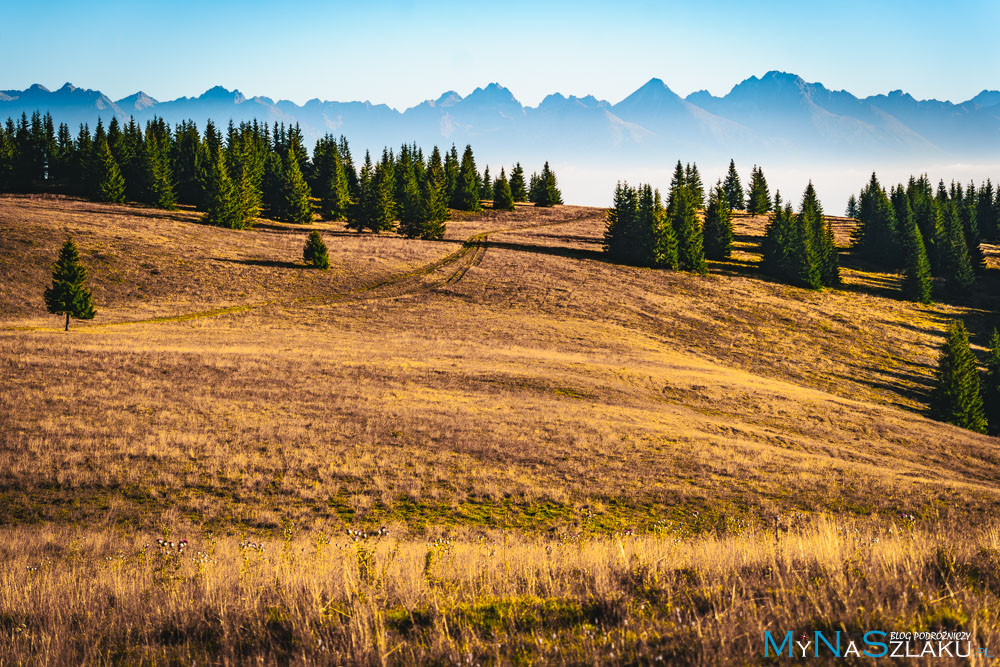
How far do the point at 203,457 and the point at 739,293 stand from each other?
69326 millimetres

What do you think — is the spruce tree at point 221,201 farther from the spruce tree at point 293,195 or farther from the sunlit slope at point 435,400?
the sunlit slope at point 435,400

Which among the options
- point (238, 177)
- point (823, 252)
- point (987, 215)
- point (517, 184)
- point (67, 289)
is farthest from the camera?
point (517, 184)

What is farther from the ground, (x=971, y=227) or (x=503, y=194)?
(x=503, y=194)

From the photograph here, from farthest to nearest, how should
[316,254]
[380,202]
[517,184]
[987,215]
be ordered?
1. [517,184]
2. [987,215]
3. [380,202]
4. [316,254]

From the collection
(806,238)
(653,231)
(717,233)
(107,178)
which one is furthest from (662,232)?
(107,178)

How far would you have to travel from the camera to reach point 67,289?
36750 mm

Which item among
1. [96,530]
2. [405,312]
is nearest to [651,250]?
[405,312]

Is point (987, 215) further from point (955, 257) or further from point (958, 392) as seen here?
point (958, 392)

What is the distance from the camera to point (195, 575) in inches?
284

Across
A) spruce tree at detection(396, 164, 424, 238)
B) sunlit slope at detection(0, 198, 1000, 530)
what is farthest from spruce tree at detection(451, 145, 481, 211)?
sunlit slope at detection(0, 198, 1000, 530)

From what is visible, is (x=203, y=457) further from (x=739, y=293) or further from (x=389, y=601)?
(x=739, y=293)

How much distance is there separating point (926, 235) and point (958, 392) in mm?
80421

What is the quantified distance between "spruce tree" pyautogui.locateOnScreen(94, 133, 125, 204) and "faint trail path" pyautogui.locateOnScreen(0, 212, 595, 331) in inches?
2595

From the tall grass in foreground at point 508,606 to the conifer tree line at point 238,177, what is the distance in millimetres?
87903
